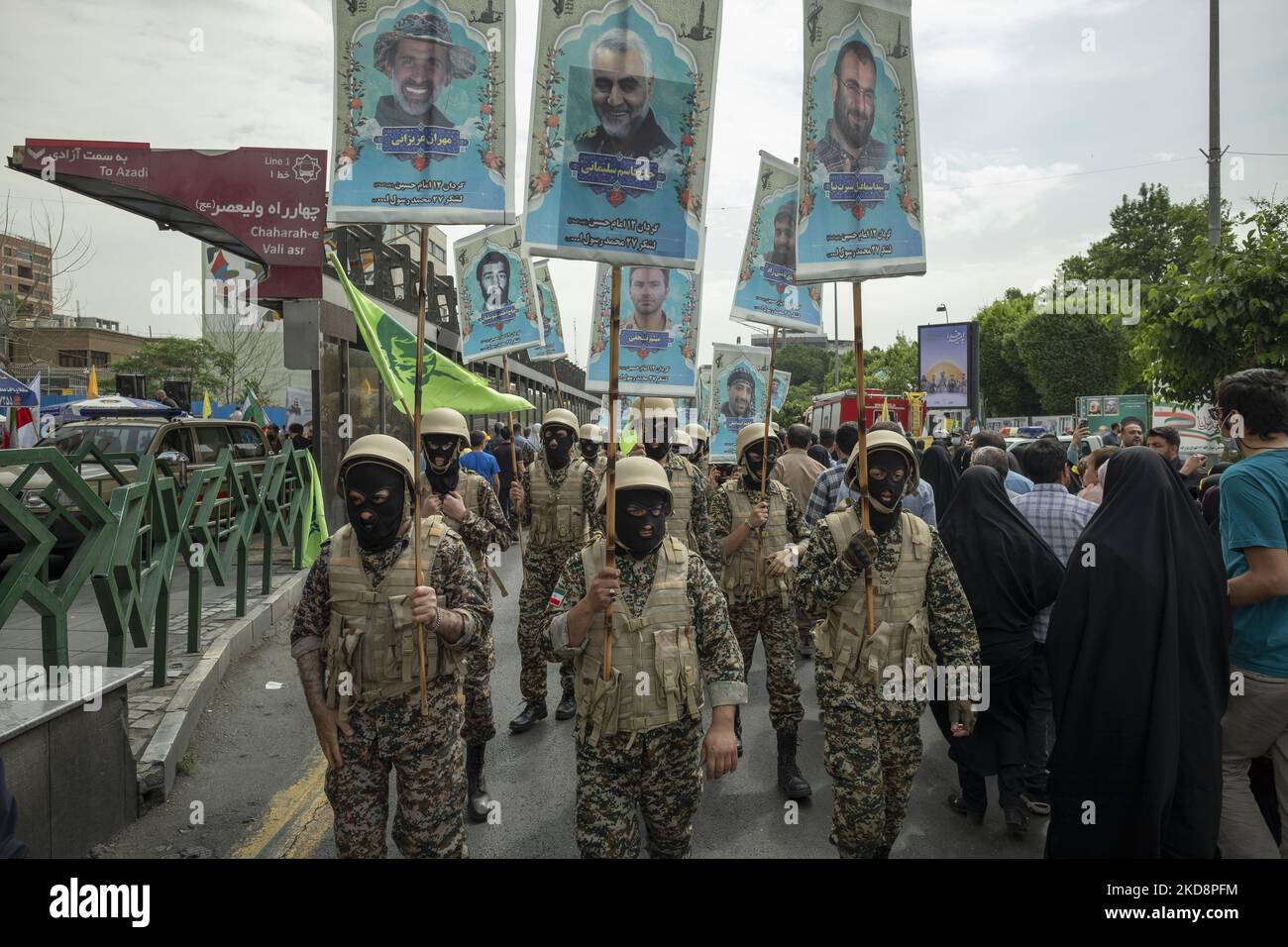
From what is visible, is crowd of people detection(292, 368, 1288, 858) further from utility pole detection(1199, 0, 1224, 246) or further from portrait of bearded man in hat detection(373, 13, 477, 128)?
utility pole detection(1199, 0, 1224, 246)

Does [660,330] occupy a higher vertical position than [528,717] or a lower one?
higher

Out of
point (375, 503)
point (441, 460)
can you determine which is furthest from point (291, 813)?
point (375, 503)

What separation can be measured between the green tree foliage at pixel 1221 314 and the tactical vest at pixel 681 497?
6057 mm

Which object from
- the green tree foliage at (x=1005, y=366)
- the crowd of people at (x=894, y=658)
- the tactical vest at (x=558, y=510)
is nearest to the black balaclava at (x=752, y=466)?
the tactical vest at (x=558, y=510)

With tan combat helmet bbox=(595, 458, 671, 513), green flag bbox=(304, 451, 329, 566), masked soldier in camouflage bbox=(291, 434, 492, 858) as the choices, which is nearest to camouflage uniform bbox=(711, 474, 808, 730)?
tan combat helmet bbox=(595, 458, 671, 513)

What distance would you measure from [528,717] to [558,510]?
144cm

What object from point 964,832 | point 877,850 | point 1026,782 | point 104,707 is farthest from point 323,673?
point 1026,782

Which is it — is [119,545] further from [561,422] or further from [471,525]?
[561,422]

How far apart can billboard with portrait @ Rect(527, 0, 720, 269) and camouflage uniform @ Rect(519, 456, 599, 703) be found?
2640 mm

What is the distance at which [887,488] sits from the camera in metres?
3.50

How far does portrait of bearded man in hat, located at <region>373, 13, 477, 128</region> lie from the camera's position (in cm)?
341

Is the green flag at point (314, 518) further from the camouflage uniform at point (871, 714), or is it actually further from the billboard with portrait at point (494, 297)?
the camouflage uniform at point (871, 714)
